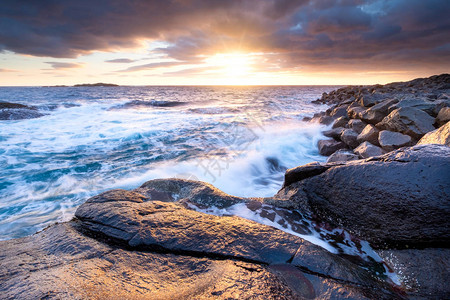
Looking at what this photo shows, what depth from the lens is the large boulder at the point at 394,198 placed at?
2344mm

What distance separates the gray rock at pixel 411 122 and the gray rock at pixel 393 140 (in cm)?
26

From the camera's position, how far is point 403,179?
8.41 ft

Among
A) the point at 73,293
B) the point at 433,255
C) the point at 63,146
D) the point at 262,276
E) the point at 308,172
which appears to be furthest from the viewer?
the point at 63,146

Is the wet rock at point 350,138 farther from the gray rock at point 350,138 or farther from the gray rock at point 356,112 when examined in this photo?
the gray rock at point 356,112

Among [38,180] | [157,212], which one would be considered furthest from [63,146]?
[157,212]

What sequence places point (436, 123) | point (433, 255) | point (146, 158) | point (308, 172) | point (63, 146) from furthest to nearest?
1. point (63, 146)
2. point (146, 158)
3. point (436, 123)
4. point (308, 172)
5. point (433, 255)

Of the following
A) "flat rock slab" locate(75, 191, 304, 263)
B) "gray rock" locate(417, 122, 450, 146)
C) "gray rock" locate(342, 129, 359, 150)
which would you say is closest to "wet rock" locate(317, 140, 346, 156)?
"gray rock" locate(342, 129, 359, 150)

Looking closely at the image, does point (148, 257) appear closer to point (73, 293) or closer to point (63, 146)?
point (73, 293)

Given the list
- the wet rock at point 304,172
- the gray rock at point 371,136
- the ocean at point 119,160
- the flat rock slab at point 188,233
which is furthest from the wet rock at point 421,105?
the flat rock slab at point 188,233

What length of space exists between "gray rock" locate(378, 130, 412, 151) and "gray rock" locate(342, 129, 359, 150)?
1.43 m

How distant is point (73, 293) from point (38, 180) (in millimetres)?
7098

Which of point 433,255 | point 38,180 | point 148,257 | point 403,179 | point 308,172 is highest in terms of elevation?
point 403,179

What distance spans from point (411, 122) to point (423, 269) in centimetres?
599

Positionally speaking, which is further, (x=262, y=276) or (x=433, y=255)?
(x=433, y=255)
